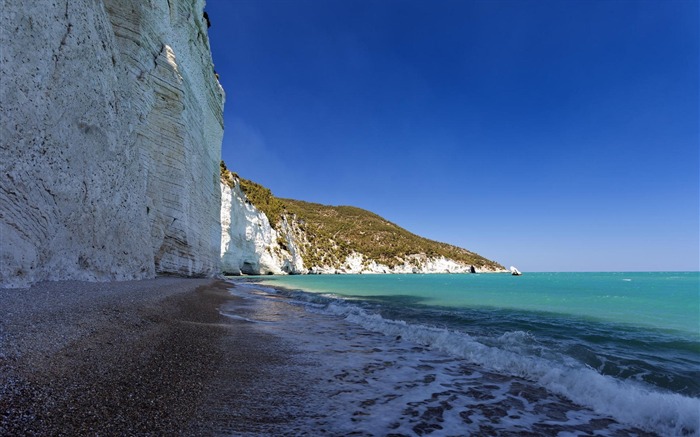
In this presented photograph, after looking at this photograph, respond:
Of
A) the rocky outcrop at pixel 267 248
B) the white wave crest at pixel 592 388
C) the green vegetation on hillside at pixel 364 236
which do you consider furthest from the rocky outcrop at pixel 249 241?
the white wave crest at pixel 592 388

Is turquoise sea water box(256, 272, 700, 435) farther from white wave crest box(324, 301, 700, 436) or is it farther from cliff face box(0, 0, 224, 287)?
cliff face box(0, 0, 224, 287)

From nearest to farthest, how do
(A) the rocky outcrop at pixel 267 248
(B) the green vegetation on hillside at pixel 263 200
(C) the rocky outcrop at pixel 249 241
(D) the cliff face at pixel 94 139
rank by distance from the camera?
1. (D) the cliff face at pixel 94 139
2. (C) the rocky outcrop at pixel 249 241
3. (A) the rocky outcrop at pixel 267 248
4. (B) the green vegetation on hillside at pixel 263 200

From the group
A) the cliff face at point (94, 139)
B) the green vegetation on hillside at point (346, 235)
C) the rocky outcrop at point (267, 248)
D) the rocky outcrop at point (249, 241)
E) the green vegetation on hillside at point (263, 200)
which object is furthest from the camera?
the green vegetation on hillside at point (346, 235)

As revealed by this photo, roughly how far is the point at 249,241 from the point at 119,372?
53.5 metres

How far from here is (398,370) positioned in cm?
555

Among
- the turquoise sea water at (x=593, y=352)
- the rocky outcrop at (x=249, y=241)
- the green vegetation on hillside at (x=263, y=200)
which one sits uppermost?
the green vegetation on hillside at (x=263, y=200)

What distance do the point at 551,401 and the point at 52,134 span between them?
38.9 ft

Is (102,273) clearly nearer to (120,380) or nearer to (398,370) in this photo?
(120,380)

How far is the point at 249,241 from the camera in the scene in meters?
55.5

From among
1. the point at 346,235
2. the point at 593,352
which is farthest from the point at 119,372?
the point at 346,235

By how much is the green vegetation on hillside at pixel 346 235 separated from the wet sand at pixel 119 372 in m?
62.6

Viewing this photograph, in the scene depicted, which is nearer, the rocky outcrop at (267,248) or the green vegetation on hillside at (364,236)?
the rocky outcrop at (267,248)

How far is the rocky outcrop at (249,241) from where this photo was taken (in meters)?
46.3

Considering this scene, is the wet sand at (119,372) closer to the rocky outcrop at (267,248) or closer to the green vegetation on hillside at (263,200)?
the rocky outcrop at (267,248)
